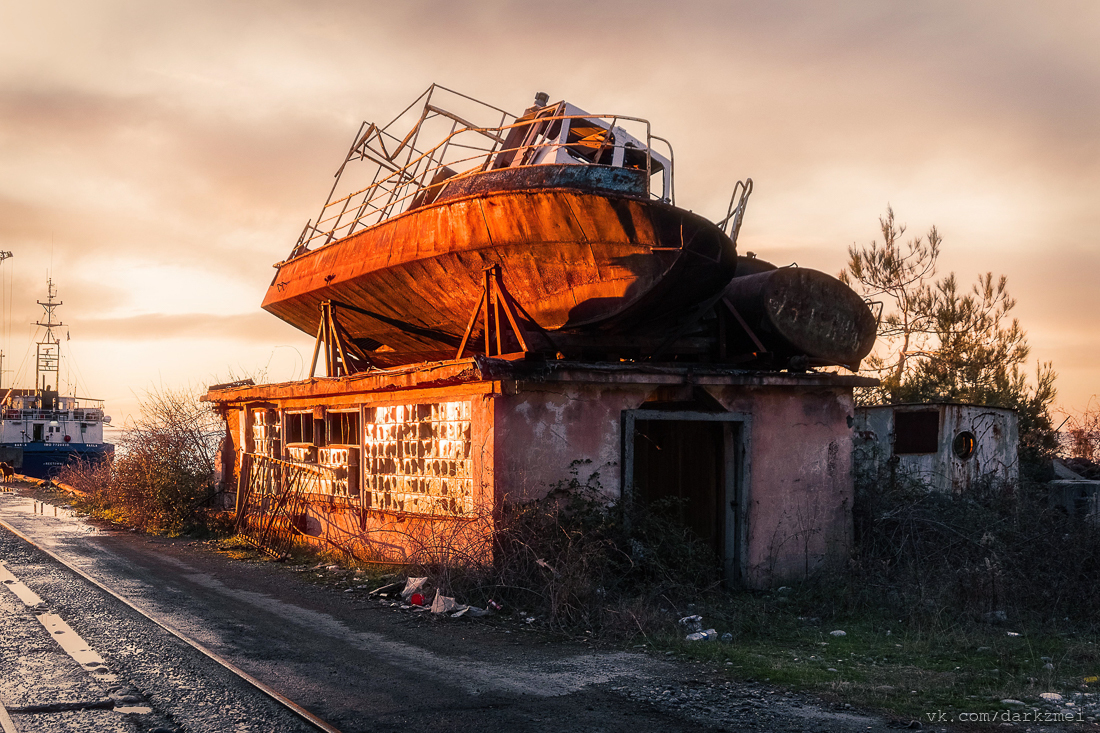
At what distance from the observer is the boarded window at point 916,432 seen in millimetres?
14070

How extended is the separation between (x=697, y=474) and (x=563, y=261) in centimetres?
346

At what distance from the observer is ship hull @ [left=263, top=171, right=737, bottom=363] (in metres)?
10.6

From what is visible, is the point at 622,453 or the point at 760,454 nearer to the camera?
the point at 622,453

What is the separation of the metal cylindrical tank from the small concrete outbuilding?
2.18 feet

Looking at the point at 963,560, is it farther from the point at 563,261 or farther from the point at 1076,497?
the point at 563,261

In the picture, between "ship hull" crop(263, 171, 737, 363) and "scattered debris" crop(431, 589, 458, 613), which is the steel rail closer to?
"scattered debris" crop(431, 589, 458, 613)

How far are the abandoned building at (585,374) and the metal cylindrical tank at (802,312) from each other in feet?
0.10

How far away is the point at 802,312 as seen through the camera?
1182 centimetres

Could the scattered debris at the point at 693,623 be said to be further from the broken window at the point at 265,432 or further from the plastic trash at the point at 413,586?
the broken window at the point at 265,432

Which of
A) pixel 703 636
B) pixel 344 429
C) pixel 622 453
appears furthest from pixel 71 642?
pixel 344 429

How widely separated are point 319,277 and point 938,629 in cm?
1113

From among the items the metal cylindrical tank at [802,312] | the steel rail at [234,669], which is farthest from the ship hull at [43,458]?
the metal cylindrical tank at [802,312]

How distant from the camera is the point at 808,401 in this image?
1137 cm

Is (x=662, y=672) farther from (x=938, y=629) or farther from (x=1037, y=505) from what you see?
(x=1037, y=505)
